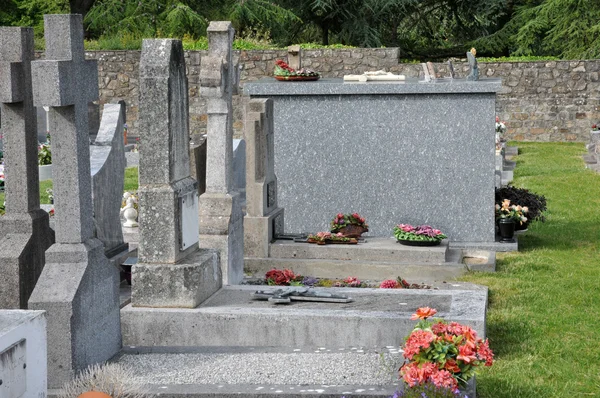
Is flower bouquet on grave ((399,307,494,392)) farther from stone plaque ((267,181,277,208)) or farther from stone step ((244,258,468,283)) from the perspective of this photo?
stone plaque ((267,181,277,208))

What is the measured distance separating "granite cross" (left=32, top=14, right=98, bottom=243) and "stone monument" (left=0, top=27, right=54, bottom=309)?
1.19m

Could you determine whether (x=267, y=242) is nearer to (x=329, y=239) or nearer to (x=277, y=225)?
(x=277, y=225)

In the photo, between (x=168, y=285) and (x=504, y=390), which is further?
Answer: (x=168, y=285)

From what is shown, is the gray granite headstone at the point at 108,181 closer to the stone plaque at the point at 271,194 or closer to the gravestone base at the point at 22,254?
the gravestone base at the point at 22,254

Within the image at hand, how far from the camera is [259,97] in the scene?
12070 mm

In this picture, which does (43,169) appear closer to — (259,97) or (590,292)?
(259,97)

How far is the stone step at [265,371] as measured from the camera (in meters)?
5.84

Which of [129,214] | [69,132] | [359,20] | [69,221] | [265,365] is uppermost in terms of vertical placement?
[359,20]

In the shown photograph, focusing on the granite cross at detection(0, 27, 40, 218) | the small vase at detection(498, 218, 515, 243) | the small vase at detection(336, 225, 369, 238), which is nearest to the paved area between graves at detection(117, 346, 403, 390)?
the granite cross at detection(0, 27, 40, 218)

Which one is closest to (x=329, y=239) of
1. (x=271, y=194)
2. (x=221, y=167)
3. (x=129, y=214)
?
(x=271, y=194)

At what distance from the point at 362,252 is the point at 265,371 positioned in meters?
4.31

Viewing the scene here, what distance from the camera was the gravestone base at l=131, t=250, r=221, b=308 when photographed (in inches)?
283

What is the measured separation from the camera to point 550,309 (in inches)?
350

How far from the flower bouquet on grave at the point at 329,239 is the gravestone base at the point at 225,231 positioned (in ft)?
4.54
